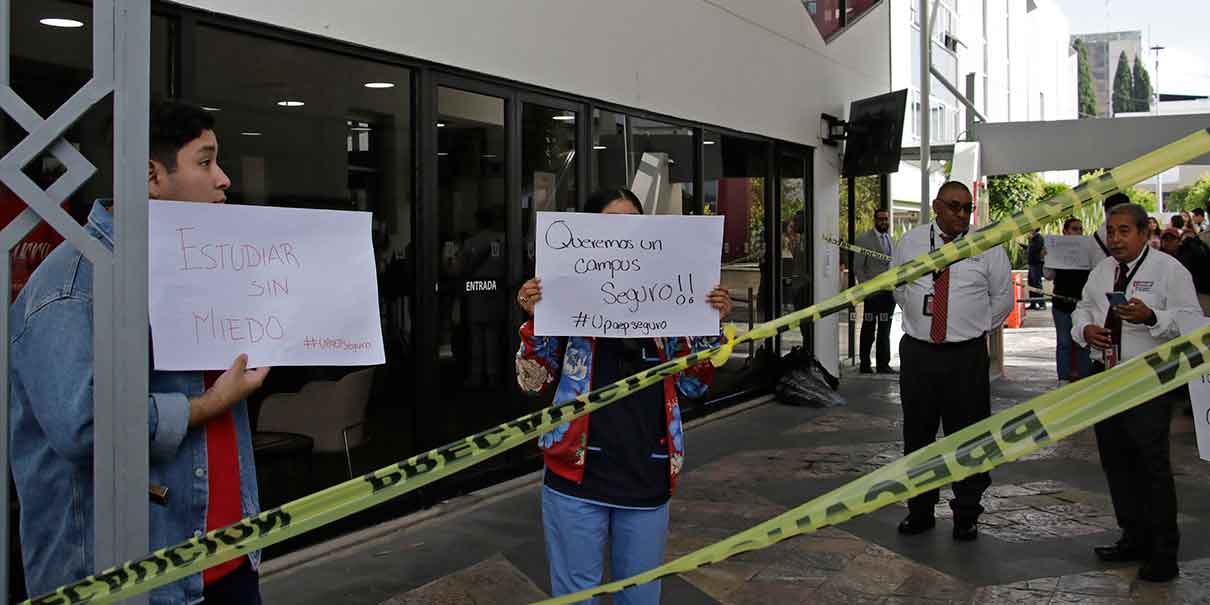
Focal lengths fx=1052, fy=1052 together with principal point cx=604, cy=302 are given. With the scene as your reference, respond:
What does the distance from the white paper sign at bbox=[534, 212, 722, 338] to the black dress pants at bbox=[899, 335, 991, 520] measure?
10.5 ft

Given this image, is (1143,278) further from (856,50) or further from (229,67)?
(856,50)

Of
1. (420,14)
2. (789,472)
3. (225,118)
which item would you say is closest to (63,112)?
(225,118)

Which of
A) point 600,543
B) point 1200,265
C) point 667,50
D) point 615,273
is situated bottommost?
point 600,543

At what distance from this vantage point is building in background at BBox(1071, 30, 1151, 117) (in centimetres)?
13025

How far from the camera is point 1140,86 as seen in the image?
132m

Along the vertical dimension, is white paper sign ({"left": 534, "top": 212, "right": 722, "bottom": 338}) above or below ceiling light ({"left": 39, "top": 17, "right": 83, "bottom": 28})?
below

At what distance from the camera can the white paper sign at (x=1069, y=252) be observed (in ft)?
36.5

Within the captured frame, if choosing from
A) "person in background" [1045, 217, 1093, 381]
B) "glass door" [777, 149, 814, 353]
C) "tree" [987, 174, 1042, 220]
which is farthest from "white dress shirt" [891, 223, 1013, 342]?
"tree" [987, 174, 1042, 220]

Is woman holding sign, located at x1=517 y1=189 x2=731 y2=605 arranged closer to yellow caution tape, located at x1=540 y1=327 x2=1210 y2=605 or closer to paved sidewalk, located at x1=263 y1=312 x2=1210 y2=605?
yellow caution tape, located at x1=540 y1=327 x2=1210 y2=605

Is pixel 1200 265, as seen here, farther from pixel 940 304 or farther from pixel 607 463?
pixel 607 463

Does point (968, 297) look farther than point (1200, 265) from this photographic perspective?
No

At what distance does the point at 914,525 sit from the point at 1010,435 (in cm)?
457

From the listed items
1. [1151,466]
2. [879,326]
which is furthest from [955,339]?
[879,326]

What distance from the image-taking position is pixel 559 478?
3256mm
